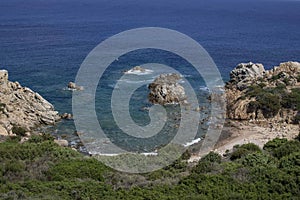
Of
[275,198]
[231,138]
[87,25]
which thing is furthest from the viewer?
[87,25]

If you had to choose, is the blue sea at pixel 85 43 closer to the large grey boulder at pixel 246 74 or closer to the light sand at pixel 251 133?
the large grey boulder at pixel 246 74

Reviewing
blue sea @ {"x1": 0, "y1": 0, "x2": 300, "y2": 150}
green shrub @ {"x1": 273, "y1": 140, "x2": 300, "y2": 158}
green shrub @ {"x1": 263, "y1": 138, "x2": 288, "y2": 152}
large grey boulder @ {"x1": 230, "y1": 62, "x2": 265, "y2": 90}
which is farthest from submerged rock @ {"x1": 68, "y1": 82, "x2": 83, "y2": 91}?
green shrub @ {"x1": 273, "y1": 140, "x2": 300, "y2": 158}

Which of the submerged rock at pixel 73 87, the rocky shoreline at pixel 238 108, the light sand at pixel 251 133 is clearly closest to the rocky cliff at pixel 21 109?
the rocky shoreline at pixel 238 108

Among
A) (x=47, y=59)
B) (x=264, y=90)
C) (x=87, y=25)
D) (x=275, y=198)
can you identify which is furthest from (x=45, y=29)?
(x=275, y=198)

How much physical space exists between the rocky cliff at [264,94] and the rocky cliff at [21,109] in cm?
1896

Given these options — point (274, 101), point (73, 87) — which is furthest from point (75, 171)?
point (73, 87)

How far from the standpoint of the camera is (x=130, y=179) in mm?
20359

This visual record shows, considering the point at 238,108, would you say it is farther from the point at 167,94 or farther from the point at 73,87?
the point at 73,87

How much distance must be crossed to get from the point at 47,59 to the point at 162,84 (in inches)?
1002

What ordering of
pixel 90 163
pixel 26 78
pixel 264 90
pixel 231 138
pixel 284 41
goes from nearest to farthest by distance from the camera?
pixel 90 163 < pixel 231 138 < pixel 264 90 < pixel 26 78 < pixel 284 41

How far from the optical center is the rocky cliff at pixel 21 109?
125 feet

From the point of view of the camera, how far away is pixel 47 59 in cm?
6556

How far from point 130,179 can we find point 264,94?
26656 millimetres

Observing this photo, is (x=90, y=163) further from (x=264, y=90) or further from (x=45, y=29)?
(x=45, y=29)
